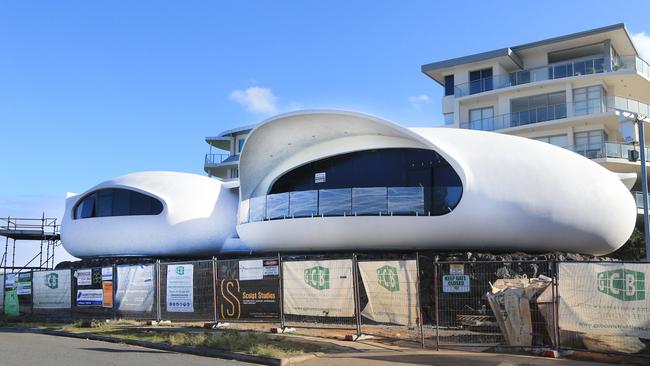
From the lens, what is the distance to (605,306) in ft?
33.7

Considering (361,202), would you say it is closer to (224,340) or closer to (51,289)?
(224,340)

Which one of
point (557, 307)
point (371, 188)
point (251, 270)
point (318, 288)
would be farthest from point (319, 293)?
point (371, 188)

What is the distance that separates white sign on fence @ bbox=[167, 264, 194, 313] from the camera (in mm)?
16922

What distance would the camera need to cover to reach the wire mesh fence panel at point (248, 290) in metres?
15.1

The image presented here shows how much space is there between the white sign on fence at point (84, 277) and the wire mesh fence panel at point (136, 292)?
138 centimetres

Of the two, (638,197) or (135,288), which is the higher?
(638,197)

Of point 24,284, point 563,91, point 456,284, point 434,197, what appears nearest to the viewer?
point 456,284

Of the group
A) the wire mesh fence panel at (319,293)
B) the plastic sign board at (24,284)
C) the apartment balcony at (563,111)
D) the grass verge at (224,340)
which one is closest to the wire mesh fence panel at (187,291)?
the grass verge at (224,340)

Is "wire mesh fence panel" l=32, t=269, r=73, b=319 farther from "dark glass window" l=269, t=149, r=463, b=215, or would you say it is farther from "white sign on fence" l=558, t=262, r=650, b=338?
"white sign on fence" l=558, t=262, r=650, b=338

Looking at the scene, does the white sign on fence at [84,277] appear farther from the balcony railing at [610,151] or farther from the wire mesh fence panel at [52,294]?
the balcony railing at [610,151]

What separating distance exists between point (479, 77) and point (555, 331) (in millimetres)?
38661

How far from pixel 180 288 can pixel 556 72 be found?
3443 centimetres

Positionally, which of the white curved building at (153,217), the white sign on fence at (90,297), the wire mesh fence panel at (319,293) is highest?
the white curved building at (153,217)

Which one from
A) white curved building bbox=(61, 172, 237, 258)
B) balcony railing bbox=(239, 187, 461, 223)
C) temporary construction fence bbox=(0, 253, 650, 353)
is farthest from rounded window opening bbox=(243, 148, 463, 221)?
white curved building bbox=(61, 172, 237, 258)
